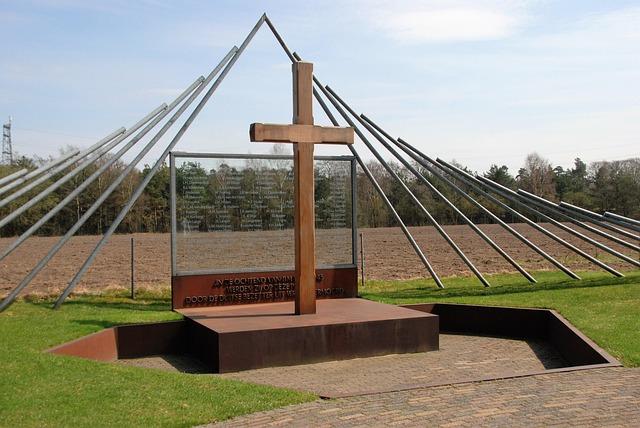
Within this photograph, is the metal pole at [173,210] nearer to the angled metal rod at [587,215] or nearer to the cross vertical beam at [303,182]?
the cross vertical beam at [303,182]

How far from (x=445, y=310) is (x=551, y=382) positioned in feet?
16.7

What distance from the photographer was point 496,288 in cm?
1460

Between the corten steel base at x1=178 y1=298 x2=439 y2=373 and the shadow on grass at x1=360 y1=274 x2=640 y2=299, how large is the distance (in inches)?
121

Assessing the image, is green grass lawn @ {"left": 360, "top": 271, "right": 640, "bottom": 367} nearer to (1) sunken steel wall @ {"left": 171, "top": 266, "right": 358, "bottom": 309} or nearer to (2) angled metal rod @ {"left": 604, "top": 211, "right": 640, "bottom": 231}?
(1) sunken steel wall @ {"left": 171, "top": 266, "right": 358, "bottom": 309}

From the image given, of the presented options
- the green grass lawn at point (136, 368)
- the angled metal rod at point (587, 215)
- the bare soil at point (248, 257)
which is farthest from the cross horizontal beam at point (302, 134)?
the angled metal rod at point (587, 215)

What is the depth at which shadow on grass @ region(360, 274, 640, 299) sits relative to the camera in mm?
13963

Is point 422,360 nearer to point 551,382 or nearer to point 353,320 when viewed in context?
point 353,320

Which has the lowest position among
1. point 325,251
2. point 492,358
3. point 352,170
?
point 492,358

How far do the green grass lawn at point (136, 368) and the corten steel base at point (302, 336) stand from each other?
4.66ft

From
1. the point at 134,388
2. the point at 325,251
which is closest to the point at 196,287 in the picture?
the point at 325,251

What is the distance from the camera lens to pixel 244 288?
13.0 metres

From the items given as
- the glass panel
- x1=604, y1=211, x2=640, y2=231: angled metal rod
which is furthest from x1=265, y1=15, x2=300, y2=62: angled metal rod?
x1=604, y1=211, x2=640, y2=231: angled metal rod

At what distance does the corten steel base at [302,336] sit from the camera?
30.3 feet

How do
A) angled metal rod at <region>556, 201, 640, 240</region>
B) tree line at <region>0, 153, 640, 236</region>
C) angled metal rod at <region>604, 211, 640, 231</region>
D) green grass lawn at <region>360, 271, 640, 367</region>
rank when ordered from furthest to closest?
tree line at <region>0, 153, 640, 236</region> → angled metal rod at <region>556, 201, 640, 240</region> → angled metal rod at <region>604, 211, 640, 231</region> → green grass lawn at <region>360, 271, 640, 367</region>
